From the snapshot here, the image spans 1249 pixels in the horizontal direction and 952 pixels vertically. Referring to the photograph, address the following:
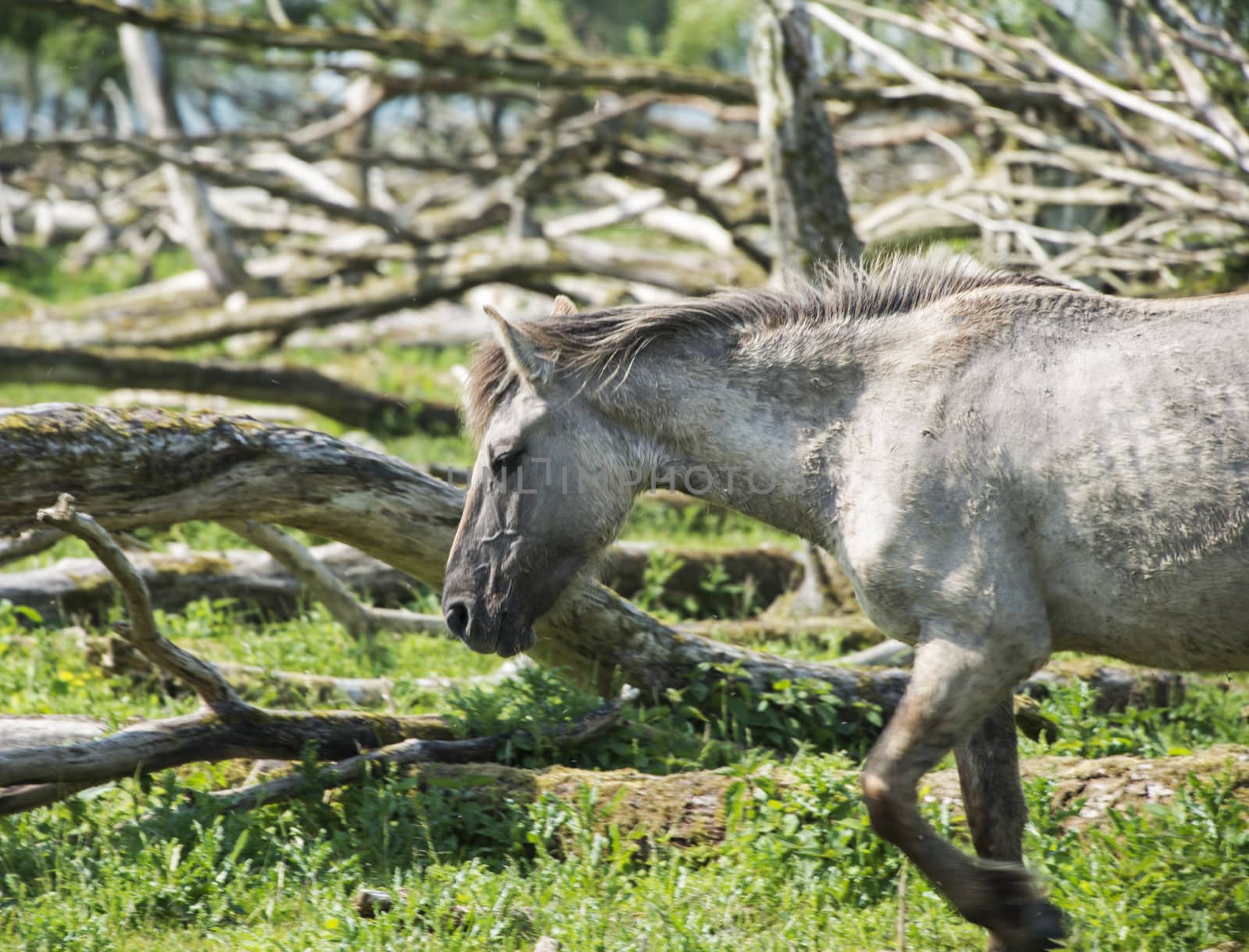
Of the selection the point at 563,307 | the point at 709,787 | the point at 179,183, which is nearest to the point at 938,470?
the point at 709,787

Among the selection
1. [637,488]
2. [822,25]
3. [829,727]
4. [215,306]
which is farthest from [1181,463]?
[215,306]

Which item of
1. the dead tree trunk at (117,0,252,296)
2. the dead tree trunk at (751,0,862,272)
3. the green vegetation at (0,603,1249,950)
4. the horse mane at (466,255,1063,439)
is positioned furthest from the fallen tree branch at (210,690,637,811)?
the dead tree trunk at (117,0,252,296)

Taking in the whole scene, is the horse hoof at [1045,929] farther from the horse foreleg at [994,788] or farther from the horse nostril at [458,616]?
the horse nostril at [458,616]

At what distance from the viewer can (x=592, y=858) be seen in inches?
173

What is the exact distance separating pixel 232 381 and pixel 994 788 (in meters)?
8.90

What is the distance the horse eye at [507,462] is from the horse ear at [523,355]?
0.89 ft

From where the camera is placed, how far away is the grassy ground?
3.90 meters

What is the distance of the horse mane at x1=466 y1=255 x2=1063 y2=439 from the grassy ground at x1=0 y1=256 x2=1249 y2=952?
1.60m

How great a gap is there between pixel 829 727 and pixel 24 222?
891 inches

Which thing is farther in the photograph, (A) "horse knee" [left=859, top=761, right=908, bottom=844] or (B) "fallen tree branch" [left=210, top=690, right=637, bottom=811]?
(B) "fallen tree branch" [left=210, top=690, right=637, bottom=811]

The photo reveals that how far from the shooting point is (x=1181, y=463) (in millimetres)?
3715

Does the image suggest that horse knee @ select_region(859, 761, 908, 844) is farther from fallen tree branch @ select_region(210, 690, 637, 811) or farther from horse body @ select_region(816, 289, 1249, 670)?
fallen tree branch @ select_region(210, 690, 637, 811)

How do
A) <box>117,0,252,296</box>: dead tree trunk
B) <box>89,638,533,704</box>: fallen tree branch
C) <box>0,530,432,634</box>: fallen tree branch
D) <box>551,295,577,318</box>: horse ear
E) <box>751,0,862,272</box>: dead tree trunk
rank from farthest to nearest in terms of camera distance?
<box>117,0,252,296</box>: dead tree trunk < <box>751,0,862,272</box>: dead tree trunk < <box>0,530,432,634</box>: fallen tree branch < <box>89,638,533,704</box>: fallen tree branch < <box>551,295,577,318</box>: horse ear

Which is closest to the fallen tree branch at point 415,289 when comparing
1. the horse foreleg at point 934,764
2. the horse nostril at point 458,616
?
the horse nostril at point 458,616
